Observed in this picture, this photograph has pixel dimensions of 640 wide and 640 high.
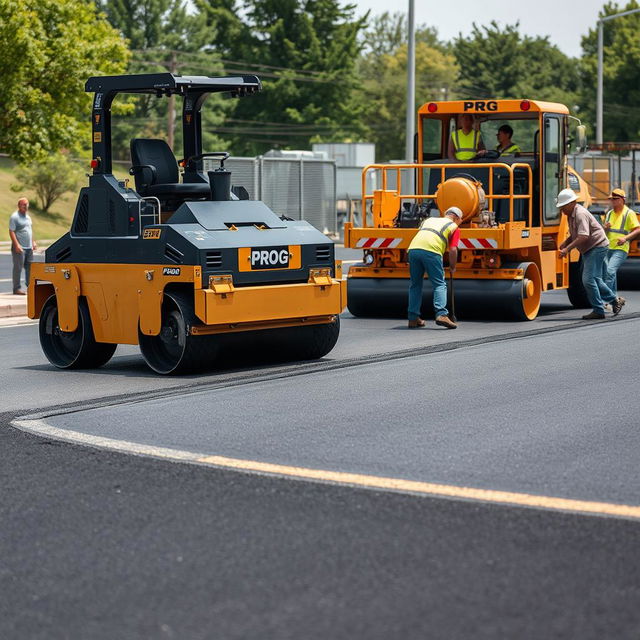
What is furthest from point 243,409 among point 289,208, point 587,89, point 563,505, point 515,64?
point 515,64

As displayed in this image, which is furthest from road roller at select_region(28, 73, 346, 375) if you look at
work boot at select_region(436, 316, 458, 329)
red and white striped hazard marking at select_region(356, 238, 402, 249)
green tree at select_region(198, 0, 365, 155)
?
green tree at select_region(198, 0, 365, 155)

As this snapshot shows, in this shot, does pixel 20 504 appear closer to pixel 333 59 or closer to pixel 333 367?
pixel 333 367

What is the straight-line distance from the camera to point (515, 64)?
3679 inches

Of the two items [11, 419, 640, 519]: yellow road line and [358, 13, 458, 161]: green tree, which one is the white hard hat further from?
[358, 13, 458, 161]: green tree

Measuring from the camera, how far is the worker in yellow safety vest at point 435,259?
15.8 meters

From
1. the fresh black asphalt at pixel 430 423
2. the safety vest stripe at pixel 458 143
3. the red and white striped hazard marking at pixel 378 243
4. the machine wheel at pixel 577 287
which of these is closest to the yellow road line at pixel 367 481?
the fresh black asphalt at pixel 430 423

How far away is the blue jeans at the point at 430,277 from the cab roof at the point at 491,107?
3.20 meters

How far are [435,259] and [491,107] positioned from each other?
12.0ft

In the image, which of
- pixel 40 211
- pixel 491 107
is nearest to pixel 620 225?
pixel 491 107

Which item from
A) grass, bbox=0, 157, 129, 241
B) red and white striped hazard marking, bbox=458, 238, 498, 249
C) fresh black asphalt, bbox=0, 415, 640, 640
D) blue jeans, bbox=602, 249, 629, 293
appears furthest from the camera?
grass, bbox=0, 157, 129, 241

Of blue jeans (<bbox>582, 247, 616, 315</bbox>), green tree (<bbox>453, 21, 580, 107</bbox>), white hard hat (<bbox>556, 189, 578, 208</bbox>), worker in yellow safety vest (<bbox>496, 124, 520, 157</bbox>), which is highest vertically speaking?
green tree (<bbox>453, 21, 580, 107</bbox>)

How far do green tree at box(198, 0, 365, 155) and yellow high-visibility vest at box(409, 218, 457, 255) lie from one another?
6000 centimetres

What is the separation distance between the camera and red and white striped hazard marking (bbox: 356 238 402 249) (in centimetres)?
1752

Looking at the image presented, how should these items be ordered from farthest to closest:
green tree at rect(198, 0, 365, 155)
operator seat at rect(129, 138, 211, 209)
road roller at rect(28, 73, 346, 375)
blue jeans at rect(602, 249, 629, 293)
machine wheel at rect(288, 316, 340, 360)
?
1. green tree at rect(198, 0, 365, 155)
2. blue jeans at rect(602, 249, 629, 293)
3. machine wheel at rect(288, 316, 340, 360)
4. operator seat at rect(129, 138, 211, 209)
5. road roller at rect(28, 73, 346, 375)
